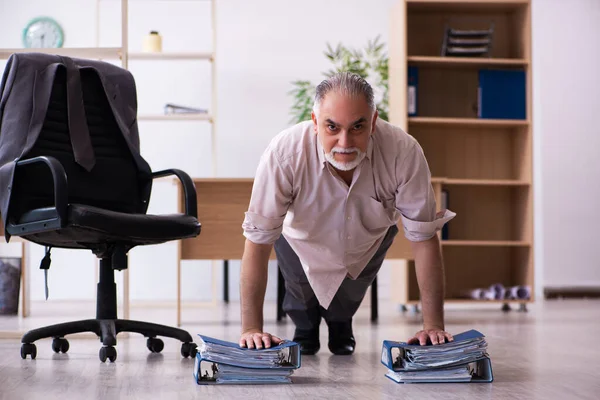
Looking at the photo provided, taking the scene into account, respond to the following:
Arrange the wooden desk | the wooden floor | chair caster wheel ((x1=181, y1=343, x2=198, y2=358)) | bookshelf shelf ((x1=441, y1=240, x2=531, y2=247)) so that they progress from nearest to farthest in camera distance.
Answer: the wooden floor
chair caster wheel ((x1=181, y1=343, x2=198, y2=358))
the wooden desk
bookshelf shelf ((x1=441, y1=240, x2=531, y2=247))

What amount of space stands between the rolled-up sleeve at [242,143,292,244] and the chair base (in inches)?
26.3

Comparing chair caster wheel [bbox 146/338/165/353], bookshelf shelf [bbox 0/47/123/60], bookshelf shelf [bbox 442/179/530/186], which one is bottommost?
chair caster wheel [bbox 146/338/165/353]

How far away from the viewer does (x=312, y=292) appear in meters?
2.91

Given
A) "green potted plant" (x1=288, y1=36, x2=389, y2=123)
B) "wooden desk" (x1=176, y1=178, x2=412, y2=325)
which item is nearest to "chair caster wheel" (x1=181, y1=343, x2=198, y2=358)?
"wooden desk" (x1=176, y1=178, x2=412, y2=325)

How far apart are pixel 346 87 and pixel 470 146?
3.42 metres

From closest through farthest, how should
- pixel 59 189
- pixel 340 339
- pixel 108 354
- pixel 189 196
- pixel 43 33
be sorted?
pixel 59 189 → pixel 108 354 → pixel 340 339 → pixel 189 196 → pixel 43 33

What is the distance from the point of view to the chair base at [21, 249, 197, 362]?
276cm

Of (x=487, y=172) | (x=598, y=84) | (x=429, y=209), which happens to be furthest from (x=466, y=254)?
(x=429, y=209)

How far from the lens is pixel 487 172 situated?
540 centimetres

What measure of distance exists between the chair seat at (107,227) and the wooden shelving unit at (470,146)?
105 inches

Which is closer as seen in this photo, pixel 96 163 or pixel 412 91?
pixel 96 163

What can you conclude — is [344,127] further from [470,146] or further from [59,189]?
[470,146]

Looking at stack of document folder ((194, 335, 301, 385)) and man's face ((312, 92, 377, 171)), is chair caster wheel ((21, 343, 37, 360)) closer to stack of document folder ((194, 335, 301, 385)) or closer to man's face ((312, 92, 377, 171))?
stack of document folder ((194, 335, 301, 385))

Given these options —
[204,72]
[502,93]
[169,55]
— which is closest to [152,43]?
[169,55]
